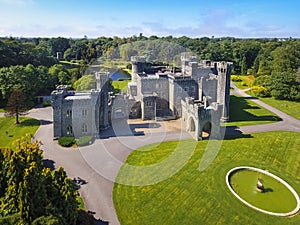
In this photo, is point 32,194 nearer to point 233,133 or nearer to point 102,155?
point 102,155

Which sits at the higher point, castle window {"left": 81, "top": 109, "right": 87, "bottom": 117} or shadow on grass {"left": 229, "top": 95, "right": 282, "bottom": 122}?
castle window {"left": 81, "top": 109, "right": 87, "bottom": 117}

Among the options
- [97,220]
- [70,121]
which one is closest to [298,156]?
[97,220]

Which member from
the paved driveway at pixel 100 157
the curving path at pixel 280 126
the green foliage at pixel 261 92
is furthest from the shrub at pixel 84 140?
the green foliage at pixel 261 92

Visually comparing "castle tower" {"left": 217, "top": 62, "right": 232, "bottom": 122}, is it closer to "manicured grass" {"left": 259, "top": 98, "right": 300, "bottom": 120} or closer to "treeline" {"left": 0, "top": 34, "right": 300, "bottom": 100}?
"manicured grass" {"left": 259, "top": 98, "right": 300, "bottom": 120}

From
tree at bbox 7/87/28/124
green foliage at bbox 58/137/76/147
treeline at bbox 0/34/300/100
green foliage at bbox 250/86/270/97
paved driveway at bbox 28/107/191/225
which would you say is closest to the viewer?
Result: paved driveway at bbox 28/107/191/225

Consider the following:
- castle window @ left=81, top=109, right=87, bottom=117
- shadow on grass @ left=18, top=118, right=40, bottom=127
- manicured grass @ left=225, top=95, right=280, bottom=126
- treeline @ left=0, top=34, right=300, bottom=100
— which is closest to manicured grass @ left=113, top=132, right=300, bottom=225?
manicured grass @ left=225, top=95, right=280, bottom=126

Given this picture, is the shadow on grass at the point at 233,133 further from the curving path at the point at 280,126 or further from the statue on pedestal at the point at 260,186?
the statue on pedestal at the point at 260,186

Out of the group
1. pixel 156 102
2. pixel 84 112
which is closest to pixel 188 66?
pixel 156 102
